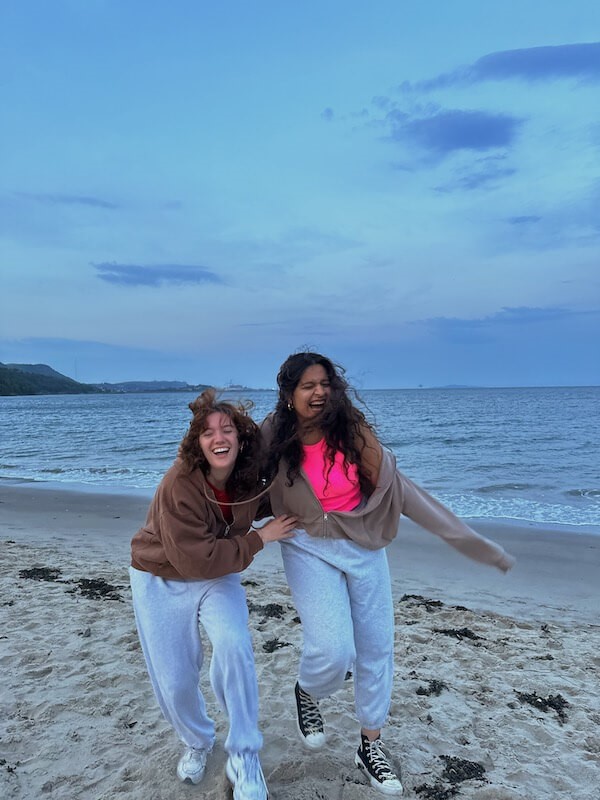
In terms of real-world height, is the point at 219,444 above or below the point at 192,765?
above

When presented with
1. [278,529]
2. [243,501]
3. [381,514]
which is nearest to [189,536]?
[243,501]

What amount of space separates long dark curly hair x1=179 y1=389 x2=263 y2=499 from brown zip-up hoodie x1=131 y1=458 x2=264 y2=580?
78 millimetres

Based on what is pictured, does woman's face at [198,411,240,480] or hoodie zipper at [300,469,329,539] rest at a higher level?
woman's face at [198,411,240,480]

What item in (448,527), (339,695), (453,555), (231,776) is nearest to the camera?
(231,776)

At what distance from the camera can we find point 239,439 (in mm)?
2848

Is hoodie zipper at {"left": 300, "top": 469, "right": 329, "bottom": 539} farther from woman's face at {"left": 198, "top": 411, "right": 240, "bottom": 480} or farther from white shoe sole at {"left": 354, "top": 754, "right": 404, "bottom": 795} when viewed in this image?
Answer: white shoe sole at {"left": 354, "top": 754, "right": 404, "bottom": 795}

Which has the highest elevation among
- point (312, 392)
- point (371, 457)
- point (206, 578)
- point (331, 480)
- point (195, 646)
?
point (312, 392)

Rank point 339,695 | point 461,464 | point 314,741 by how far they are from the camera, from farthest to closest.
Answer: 1. point 461,464
2. point 339,695
3. point 314,741

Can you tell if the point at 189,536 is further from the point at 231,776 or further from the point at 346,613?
the point at 231,776

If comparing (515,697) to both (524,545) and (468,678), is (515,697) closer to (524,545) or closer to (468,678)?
(468,678)

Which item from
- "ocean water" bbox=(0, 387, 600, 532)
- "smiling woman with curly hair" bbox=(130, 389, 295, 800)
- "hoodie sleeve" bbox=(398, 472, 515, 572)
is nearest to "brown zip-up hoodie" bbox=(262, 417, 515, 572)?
"hoodie sleeve" bbox=(398, 472, 515, 572)

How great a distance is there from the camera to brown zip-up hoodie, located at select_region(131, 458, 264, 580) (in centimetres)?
254

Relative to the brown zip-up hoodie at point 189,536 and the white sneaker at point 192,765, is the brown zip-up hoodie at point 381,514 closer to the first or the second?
the brown zip-up hoodie at point 189,536

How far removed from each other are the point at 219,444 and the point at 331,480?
61 centimetres
